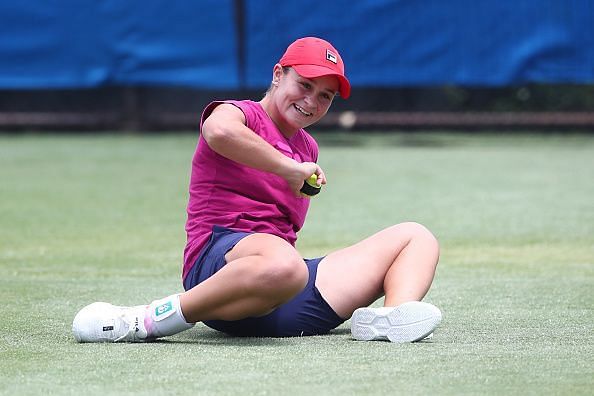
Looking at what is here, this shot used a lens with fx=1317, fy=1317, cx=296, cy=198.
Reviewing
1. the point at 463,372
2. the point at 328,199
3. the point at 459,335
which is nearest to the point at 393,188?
the point at 328,199

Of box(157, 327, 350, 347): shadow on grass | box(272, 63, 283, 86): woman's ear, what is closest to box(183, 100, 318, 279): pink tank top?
box(272, 63, 283, 86): woman's ear

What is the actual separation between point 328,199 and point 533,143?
529cm

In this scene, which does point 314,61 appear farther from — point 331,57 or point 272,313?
point 272,313

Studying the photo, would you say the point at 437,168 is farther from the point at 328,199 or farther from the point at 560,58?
the point at 560,58

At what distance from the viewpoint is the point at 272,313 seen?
4250 millimetres

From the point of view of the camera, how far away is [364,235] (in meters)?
7.31

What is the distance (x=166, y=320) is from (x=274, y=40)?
9.85m

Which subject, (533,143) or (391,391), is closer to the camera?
(391,391)

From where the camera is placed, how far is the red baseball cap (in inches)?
166

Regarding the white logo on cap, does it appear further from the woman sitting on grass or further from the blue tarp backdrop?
the blue tarp backdrop

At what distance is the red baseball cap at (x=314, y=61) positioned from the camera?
13.8 feet

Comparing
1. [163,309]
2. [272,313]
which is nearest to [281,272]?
[272,313]

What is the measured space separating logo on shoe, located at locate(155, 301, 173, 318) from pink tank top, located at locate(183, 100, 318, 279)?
0.24 metres

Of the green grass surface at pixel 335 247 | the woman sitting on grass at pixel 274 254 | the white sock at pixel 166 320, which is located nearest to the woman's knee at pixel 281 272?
the woman sitting on grass at pixel 274 254
